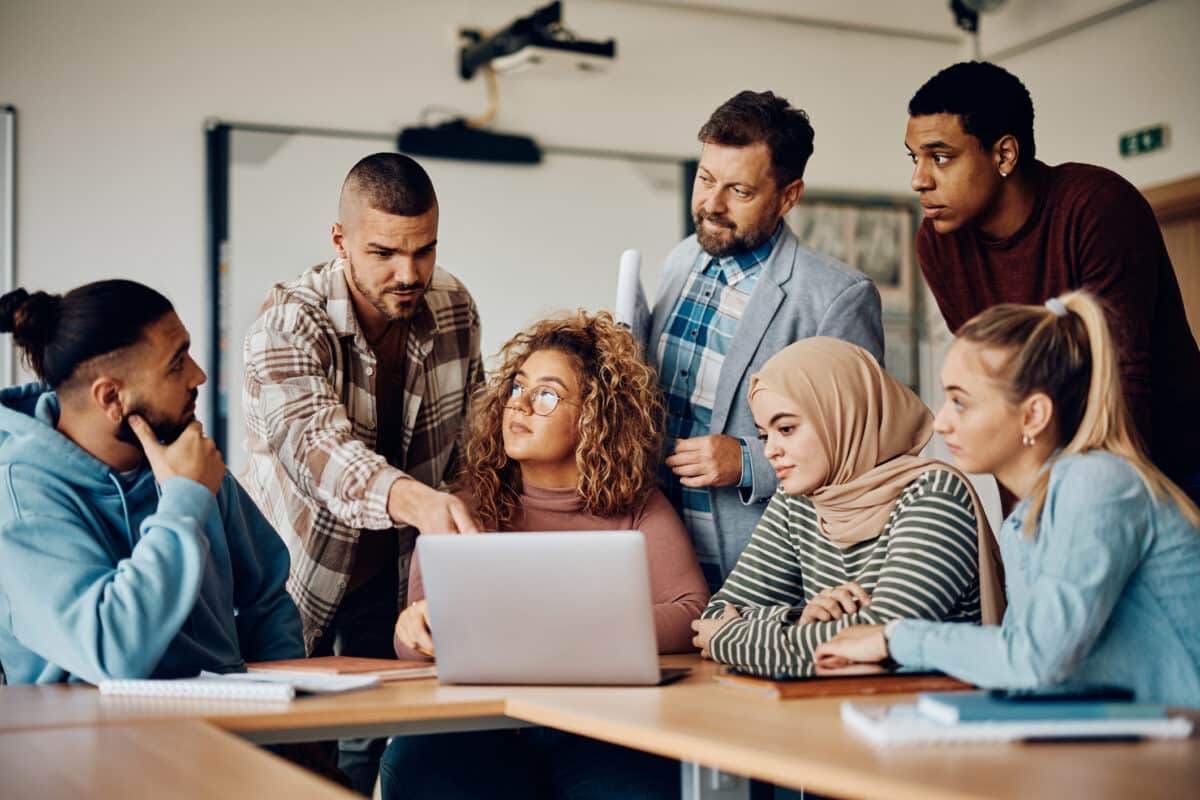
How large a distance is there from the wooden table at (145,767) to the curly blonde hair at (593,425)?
39.8 inches

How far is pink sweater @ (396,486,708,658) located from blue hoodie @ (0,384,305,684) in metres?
0.42

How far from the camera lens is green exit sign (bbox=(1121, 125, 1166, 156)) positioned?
4.96 meters

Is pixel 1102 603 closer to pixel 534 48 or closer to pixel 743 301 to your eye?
pixel 743 301

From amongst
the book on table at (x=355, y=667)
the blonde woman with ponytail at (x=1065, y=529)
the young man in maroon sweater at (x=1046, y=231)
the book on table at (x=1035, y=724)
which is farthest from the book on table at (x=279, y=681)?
the young man in maroon sweater at (x=1046, y=231)

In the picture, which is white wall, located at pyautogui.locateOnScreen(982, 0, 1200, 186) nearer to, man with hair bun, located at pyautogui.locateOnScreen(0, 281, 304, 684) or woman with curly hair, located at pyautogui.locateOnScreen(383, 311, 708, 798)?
woman with curly hair, located at pyautogui.locateOnScreen(383, 311, 708, 798)

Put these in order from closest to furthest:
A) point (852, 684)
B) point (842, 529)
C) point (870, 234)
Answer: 1. point (852, 684)
2. point (842, 529)
3. point (870, 234)

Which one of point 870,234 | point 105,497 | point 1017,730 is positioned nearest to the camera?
point 1017,730

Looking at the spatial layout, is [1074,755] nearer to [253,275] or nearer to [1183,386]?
[1183,386]

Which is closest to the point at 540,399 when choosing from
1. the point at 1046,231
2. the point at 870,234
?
the point at 1046,231

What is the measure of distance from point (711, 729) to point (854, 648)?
39cm

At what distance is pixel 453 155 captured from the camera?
16.2ft

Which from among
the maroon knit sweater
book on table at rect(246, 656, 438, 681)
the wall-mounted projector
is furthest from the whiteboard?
book on table at rect(246, 656, 438, 681)

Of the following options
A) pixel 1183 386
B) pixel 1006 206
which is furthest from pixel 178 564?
pixel 1183 386

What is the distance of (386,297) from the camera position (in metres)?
2.64
